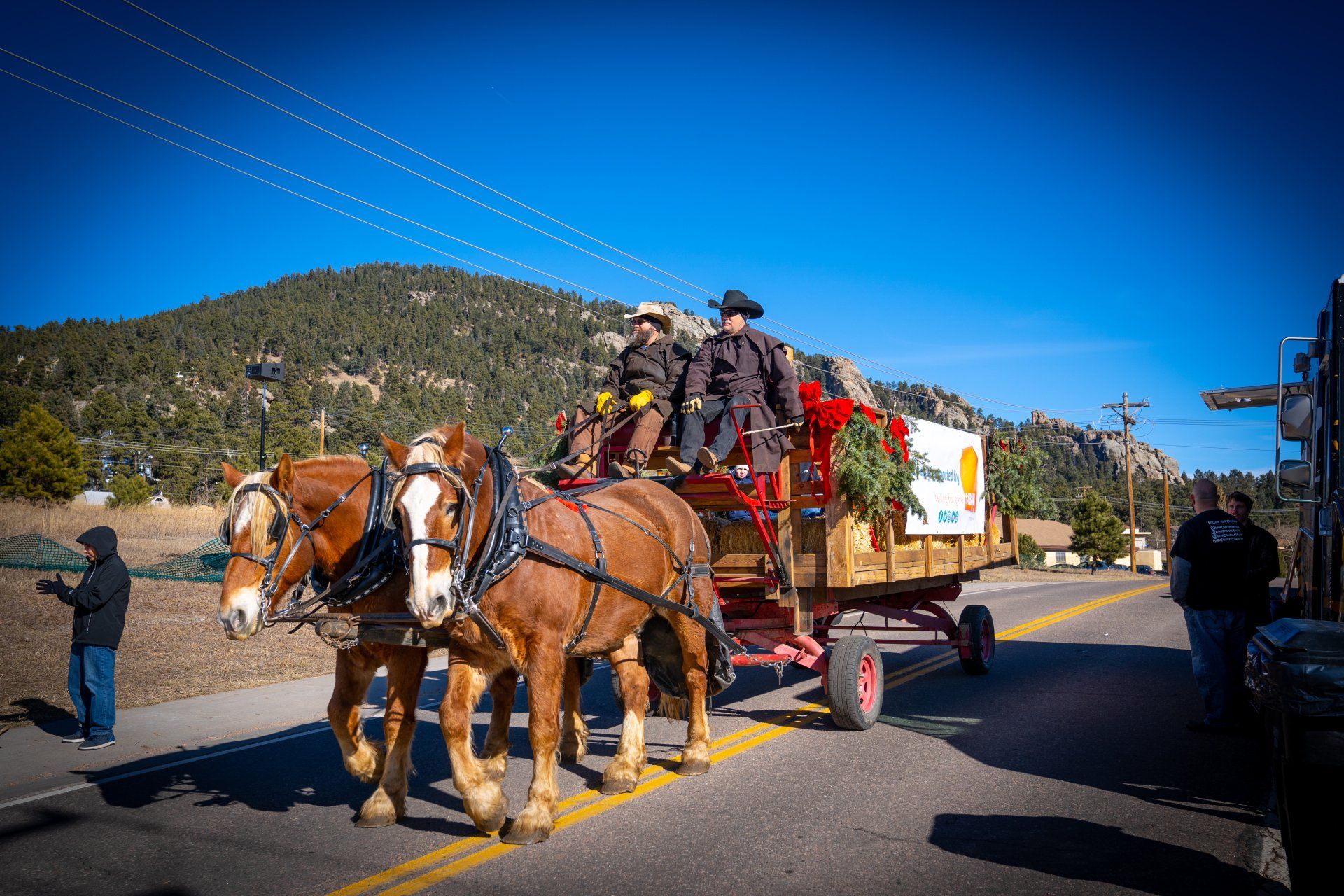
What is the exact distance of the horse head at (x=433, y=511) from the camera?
443 cm

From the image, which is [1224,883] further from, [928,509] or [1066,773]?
[928,509]

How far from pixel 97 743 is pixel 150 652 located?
17.6 ft

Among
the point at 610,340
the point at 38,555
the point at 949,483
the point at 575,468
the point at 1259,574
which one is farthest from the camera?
the point at 610,340

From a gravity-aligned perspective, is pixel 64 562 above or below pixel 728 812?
above

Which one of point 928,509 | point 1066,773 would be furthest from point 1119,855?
point 928,509

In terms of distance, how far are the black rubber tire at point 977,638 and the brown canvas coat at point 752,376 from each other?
436 cm

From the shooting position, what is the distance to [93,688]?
745cm

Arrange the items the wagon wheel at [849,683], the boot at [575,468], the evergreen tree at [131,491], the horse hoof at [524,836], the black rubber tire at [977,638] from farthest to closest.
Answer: the evergreen tree at [131,491] < the black rubber tire at [977,638] < the boot at [575,468] < the wagon wheel at [849,683] < the horse hoof at [524,836]

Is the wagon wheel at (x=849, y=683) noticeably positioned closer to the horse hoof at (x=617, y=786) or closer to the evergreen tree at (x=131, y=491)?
the horse hoof at (x=617, y=786)

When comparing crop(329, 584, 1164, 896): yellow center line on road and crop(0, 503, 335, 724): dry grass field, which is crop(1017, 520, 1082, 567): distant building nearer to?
crop(0, 503, 335, 724): dry grass field

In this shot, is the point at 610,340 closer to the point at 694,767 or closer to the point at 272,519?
the point at 694,767

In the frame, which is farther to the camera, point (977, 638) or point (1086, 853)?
point (977, 638)

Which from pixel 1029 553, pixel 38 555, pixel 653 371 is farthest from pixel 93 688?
pixel 1029 553

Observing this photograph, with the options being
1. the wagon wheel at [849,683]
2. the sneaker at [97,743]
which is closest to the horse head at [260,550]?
the sneaker at [97,743]
